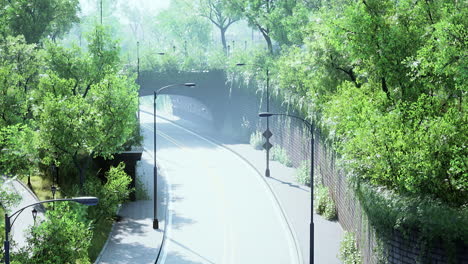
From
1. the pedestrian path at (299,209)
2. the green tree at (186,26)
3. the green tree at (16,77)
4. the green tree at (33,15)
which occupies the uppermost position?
the green tree at (186,26)

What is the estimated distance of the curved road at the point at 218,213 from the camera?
31844 millimetres

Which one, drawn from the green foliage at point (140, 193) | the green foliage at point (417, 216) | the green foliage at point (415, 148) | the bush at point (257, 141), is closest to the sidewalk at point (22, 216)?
the green foliage at point (140, 193)

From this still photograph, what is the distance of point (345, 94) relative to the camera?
29875 mm

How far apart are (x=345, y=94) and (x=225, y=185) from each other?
59.3 ft

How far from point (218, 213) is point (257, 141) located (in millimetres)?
21159

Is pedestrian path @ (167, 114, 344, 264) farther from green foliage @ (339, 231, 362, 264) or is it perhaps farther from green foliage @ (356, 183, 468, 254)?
green foliage @ (356, 183, 468, 254)

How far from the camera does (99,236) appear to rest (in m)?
34.2

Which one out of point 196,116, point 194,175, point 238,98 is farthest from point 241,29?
point 194,175

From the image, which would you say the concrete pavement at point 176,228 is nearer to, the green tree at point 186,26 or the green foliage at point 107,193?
the green foliage at point 107,193

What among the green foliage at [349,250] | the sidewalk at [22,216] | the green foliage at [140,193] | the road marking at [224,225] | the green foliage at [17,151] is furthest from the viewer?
the green foliage at [140,193]

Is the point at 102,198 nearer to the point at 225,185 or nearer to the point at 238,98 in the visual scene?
the point at 225,185

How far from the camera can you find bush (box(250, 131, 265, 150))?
59.7 m

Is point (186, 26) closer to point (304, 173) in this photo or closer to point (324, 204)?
point (304, 173)

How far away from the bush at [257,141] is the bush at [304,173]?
45.7 ft
